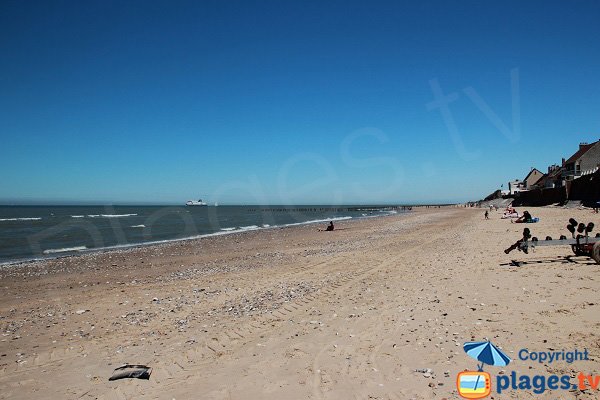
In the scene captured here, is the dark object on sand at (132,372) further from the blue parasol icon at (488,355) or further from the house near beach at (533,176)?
the house near beach at (533,176)

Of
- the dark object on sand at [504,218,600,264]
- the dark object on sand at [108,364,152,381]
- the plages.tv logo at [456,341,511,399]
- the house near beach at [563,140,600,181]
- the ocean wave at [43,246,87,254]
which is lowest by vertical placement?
the ocean wave at [43,246,87,254]

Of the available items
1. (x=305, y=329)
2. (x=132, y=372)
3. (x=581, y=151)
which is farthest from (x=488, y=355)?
(x=581, y=151)

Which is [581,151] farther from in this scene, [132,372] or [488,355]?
[132,372]

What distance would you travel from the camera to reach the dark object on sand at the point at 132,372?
567cm

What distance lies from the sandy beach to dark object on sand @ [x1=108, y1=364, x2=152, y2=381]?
164 mm

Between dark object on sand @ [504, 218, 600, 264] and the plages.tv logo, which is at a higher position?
dark object on sand @ [504, 218, 600, 264]

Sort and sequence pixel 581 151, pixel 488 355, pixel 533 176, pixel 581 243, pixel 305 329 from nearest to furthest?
pixel 488 355 → pixel 305 329 → pixel 581 243 → pixel 581 151 → pixel 533 176

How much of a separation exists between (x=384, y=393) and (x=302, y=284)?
674cm

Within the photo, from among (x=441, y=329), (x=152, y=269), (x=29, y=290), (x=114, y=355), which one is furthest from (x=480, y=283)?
(x=29, y=290)

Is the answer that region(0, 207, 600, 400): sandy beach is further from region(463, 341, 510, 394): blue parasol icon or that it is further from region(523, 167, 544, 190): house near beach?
region(523, 167, 544, 190): house near beach

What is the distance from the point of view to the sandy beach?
520cm

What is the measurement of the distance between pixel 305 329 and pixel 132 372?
318 cm

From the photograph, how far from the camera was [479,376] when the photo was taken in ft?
16.3

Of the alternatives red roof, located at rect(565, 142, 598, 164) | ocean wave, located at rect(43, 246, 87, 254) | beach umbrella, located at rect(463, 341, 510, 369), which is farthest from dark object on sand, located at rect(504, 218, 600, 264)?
red roof, located at rect(565, 142, 598, 164)
